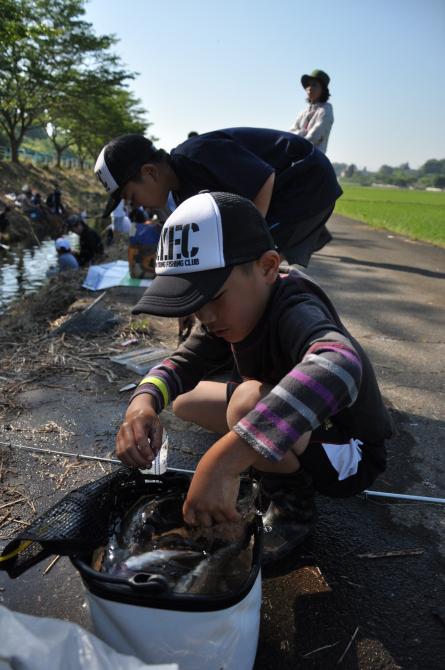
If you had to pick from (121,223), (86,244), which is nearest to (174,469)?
(86,244)

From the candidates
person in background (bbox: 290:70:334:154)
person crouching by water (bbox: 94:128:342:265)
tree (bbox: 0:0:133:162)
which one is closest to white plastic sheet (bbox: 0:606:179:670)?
→ person crouching by water (bbox: 94:128:342:265)

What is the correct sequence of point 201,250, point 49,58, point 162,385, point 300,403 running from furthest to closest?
point 49,58
point 162,385
point 201,250
point 300,403

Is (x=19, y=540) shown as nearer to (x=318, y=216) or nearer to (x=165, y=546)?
(x=165, y=546)

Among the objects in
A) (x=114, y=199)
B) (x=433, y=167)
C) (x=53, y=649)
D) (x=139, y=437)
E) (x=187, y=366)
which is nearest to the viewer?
(x=53, y=649)

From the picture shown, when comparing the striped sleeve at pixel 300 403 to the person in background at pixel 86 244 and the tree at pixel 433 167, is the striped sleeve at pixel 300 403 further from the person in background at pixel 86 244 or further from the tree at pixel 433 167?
the tree at pixel 433 167

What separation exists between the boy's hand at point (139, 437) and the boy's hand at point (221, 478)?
1.08ft

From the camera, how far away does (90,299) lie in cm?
573

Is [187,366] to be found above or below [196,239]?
below

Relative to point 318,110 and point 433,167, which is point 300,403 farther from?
point 433,167

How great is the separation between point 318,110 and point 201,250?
478 cm

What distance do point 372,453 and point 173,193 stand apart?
5.75 feet

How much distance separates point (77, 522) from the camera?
1246 millimetres

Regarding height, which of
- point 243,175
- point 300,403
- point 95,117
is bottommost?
point 300,403

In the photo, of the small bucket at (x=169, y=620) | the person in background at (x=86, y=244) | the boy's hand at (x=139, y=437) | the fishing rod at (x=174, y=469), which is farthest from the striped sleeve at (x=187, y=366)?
the person in background at (x=86, y=244)
